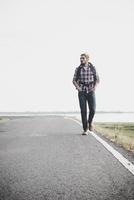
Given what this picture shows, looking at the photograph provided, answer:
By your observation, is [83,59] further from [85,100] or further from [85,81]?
[85,100]

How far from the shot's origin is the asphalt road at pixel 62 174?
4.21 metres

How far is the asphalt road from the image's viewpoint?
13.8ft

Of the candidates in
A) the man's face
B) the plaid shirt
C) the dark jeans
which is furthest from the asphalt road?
the man's face

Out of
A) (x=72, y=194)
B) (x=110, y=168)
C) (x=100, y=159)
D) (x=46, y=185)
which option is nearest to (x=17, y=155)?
(x=100, y=159)

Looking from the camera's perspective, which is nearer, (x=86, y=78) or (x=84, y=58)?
(x=84, y=58)

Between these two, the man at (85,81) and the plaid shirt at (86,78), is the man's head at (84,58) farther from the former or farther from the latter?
the plaid shirt at (86,78)

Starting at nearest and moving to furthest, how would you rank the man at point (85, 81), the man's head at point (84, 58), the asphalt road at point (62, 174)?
the asphalt road at point (62, 174), the man's head at point (84, 58), the man at point (85, 81)

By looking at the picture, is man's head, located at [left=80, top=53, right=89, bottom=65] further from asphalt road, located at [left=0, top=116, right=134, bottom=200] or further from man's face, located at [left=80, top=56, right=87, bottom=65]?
asphalt road, located at [left=0, top=116, right=134, bottom=200]

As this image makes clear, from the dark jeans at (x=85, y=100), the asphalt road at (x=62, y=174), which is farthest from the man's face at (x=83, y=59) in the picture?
the asphalt road at (x=62, y=174)

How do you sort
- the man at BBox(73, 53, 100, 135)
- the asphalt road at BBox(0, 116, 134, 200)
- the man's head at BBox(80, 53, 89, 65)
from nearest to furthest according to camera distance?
the asphalt road at BBox(0, 116, 134, 200) → the man's head at BBox(80, 53, 89, 65) → the man at BBox(73, 53, 100, 135)

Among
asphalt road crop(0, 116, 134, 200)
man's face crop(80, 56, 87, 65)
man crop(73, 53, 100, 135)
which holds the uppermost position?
man's face crop(80, 56, 87, 65)

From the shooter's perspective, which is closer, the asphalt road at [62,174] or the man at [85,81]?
the asphalt road at [62,174]

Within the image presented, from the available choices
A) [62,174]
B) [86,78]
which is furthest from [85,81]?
[62,174]

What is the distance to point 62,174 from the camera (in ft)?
17.3
